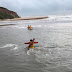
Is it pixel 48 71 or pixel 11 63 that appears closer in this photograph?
pixel 48 71

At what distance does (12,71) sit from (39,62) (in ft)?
8.48

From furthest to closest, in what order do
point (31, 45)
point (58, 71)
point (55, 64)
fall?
point (31, 45), point (55, 64), point (58, 71)

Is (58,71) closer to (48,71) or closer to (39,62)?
(48,71)

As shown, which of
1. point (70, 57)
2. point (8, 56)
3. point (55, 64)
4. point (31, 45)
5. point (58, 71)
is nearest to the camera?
point (58, 71)

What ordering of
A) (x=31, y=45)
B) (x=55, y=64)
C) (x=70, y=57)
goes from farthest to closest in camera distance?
(x=31, y=45), (x=70, y=57), (x=55, y=64)

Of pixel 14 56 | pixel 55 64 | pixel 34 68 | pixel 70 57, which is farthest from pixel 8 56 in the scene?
pixel 70 57

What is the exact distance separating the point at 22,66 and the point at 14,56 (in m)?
2.77

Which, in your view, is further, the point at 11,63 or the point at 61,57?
the point at 61,57

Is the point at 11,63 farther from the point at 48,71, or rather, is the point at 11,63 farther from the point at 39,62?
the point at 48,71

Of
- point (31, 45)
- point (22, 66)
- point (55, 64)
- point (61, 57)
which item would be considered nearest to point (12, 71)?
point (22, 66)

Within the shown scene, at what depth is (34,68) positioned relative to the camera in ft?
32.2

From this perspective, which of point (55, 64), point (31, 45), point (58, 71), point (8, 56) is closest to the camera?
point (58, 71)

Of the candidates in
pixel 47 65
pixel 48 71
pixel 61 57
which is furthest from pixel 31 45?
pixel 48 71

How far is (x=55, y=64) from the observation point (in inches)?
408
